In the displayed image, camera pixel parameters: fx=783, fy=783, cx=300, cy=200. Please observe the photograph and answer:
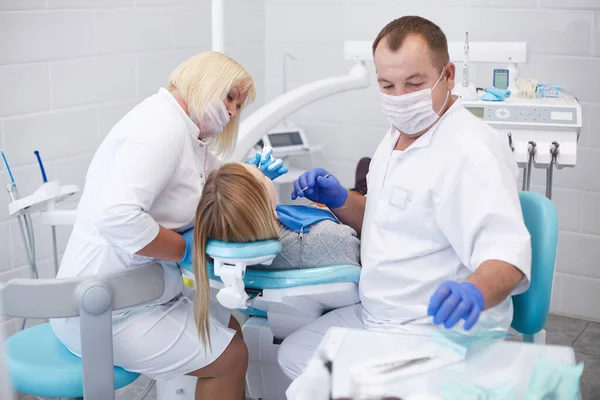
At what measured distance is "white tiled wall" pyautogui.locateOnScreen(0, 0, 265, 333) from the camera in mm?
2830

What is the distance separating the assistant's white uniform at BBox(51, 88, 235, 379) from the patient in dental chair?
148 mm

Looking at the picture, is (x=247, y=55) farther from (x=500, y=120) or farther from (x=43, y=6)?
(x=500, y=120)

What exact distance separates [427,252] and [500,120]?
41.2 inches

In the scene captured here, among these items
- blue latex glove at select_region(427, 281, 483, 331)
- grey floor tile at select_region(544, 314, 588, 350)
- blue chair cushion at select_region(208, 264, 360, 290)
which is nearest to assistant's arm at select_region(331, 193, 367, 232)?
blue chair cushion at select_region(208, 264, 360, 290)

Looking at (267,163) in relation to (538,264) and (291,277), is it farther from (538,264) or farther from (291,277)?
(538,264)

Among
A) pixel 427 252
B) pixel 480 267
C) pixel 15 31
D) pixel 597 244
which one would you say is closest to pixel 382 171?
pixel 427 252

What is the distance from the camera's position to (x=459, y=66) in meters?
3.51

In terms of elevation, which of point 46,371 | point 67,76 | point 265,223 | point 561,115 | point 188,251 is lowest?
point 46,371

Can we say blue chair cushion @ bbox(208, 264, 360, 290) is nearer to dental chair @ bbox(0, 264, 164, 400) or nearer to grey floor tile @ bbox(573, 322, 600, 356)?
dental chair @ bbox(0, 264, 164, 400)

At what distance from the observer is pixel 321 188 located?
213 centimetres

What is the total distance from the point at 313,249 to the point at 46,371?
2.33 ft

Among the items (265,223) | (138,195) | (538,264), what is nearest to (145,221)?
(138,195)

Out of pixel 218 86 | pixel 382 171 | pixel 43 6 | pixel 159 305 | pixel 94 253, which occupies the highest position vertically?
pixel 43 6

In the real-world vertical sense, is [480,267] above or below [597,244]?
above
